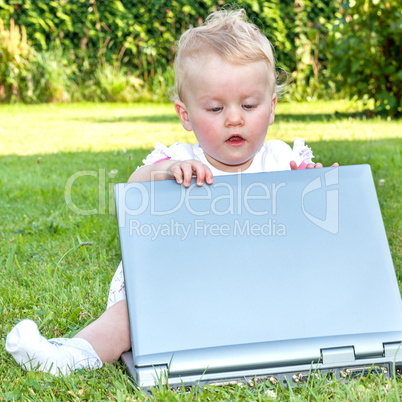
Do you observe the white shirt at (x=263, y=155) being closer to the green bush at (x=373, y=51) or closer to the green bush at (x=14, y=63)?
the green bush at (x=373, y=51)

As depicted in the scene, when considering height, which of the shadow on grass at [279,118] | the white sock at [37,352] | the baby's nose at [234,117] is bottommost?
the shadow on grass at [279,118]

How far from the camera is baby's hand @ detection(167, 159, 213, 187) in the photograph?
159cm

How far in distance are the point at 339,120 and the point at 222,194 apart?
5019 mm

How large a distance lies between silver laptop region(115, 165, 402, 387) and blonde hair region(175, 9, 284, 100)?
0.48 m

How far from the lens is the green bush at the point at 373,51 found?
6.37m

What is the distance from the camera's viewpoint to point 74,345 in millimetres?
1624

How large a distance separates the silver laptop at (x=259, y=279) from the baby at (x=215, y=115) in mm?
125

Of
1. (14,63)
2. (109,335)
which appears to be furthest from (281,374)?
(14,63)

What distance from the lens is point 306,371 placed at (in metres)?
1.42

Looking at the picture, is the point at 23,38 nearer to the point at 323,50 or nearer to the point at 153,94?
the point at 153,94

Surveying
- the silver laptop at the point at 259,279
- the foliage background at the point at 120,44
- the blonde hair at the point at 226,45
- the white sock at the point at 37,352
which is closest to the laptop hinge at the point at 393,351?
the silver laptop at the point at 259,279

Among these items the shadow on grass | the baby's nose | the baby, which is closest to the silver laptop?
the baby

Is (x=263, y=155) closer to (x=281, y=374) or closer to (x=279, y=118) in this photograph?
(x=281, y=374)

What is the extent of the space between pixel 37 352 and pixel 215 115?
33.8 inches
